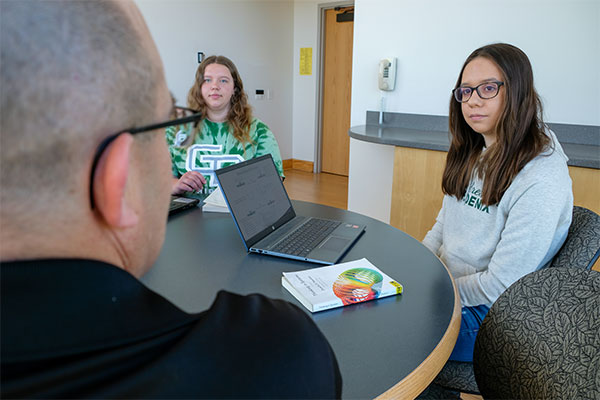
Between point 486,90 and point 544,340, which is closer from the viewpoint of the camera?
point 544,340

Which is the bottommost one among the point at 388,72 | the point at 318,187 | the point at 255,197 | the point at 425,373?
the point at 318,187

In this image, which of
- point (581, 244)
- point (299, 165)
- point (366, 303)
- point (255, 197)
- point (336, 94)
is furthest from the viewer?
point (299, 165)

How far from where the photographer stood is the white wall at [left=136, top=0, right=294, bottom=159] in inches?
178

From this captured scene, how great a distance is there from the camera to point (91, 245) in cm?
42

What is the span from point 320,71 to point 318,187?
65.8 inches

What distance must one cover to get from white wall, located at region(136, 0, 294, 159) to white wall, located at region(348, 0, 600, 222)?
181 centimetres

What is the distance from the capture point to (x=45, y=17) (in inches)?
14.9

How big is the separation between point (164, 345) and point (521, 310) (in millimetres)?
787

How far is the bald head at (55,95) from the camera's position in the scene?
36cm

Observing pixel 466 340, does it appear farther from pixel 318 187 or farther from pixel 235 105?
pixel 318 187

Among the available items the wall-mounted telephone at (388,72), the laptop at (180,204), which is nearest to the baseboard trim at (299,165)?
the wall-mounted telephone at (388,72)

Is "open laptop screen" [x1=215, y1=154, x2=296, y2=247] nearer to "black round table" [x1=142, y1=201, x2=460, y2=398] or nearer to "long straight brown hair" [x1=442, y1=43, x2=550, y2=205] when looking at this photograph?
"black round table" [x1=142, y1=201, x2=460, y2=398]

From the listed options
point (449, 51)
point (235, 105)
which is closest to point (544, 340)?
point (235, 105)

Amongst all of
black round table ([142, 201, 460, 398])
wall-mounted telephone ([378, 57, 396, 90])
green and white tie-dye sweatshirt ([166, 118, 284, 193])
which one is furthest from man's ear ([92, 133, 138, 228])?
wall-mounted telephone ([378, 57, 396, 90])
